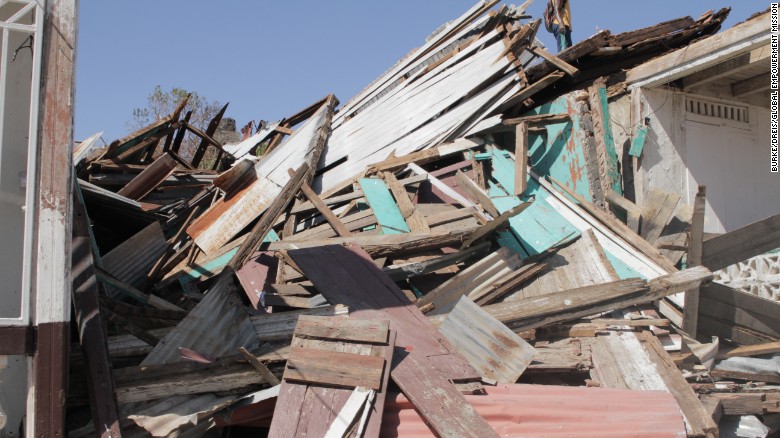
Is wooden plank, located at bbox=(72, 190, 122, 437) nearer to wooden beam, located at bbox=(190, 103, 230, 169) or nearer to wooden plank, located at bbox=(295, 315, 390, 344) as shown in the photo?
wooden plank, located at bbox=(295, 315, 390, 344)

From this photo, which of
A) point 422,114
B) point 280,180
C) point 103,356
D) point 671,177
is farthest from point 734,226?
point 103,356

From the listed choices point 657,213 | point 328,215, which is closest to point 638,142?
point 657,213

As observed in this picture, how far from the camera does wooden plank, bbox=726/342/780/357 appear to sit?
5957 millimetres

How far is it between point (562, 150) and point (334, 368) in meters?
5.15

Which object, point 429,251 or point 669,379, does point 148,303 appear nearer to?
point 429,251

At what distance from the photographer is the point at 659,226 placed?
708 cm

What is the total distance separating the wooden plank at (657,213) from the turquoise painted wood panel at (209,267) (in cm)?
386

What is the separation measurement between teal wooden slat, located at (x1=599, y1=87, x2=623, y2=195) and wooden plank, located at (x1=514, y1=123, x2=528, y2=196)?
3.00 ft

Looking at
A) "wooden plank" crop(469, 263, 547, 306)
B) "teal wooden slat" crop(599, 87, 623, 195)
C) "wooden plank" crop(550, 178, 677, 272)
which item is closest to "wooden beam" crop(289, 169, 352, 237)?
"wooden plank" crop(469, 263, 547, 306)

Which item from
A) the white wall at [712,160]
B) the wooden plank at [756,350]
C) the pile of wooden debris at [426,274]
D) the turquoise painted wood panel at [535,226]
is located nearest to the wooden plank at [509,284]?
the pile of wooden debris at [426,274]

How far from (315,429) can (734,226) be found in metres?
7.00

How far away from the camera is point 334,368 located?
165 inches

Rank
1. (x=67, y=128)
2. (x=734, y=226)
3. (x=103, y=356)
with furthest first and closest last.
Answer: (x=734, y=226) → (x=103, y=356) → (x=67, y=128)

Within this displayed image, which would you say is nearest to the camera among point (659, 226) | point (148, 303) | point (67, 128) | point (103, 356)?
point (67, 128)
